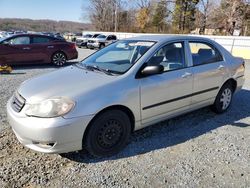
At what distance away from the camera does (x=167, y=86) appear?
13.5 ft

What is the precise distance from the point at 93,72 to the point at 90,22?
70.7 m

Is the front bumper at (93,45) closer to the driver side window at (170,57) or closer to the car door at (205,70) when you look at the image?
the car door at (205,70)

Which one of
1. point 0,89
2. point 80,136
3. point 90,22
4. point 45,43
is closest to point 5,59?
point 45,43

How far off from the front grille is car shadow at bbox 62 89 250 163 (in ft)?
2.81

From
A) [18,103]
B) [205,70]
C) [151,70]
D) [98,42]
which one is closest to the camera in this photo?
[18,103]

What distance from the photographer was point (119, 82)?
361cm

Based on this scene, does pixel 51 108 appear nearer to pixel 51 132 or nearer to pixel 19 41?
pixel 51 132

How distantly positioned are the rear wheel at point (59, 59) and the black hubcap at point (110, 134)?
8863 mm

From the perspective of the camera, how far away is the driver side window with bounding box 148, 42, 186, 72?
417 centimetres

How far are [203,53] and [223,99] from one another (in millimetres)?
1065

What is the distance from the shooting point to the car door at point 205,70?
467cm

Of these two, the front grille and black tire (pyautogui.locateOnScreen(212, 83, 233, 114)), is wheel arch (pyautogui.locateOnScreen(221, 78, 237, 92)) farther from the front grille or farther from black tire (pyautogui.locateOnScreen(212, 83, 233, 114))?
the front grille

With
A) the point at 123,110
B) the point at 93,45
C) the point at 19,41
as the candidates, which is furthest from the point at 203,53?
the point at 93,45

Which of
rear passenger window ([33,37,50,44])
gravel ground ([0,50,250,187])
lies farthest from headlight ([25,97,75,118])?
rear passenger window ([33,37,50,44])
